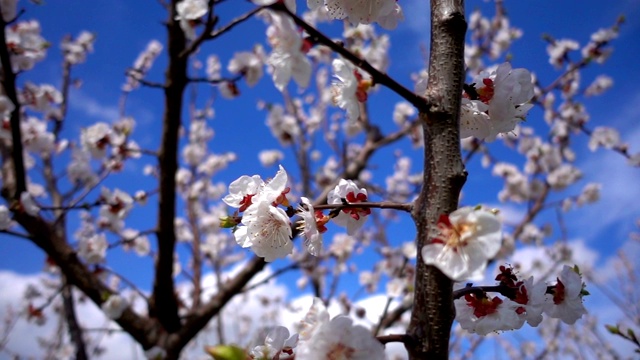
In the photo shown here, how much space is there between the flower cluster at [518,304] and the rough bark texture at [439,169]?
22cm

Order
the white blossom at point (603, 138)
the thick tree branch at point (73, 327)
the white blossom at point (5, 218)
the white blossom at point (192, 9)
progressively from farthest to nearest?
the white blossom at point (603, 138)
the thick tree branch at point (73, 327)
the white blossom at point (5, 218)
the white blossom at point (192, 9)

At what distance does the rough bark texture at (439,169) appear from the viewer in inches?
27.1

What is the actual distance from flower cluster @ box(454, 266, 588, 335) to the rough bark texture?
22 cm

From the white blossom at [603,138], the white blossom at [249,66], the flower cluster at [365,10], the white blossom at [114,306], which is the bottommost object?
the flower cluster at [365,10]

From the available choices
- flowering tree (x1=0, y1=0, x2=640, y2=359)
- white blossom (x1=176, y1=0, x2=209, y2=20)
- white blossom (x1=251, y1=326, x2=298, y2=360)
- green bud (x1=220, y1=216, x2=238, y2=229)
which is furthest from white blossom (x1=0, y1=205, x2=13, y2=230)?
white blossom (x1=251, y1=326, x2=298, y2=360)

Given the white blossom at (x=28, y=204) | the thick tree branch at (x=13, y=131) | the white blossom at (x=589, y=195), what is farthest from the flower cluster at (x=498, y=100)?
the white blossom at (x=589, y=195)

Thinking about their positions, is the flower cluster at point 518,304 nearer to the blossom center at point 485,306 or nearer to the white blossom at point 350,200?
the blossom center at point 485,306

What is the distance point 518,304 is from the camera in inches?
35.0

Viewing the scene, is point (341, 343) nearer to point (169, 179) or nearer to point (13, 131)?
point (169, 179)

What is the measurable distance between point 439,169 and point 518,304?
1.24 ft

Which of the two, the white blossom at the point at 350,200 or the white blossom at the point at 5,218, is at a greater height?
the white blossom at the point at 5,218

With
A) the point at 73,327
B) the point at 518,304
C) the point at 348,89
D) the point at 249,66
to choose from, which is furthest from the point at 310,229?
the point at 73,327

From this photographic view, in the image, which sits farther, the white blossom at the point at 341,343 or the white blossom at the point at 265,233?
the white blossom at the point at 265,233

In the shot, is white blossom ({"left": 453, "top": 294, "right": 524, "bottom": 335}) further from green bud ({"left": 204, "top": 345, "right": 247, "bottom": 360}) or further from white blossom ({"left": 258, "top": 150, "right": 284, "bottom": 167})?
white blossom ({"left": 258, "top": 150, "right": 284, "bottom": 167})
